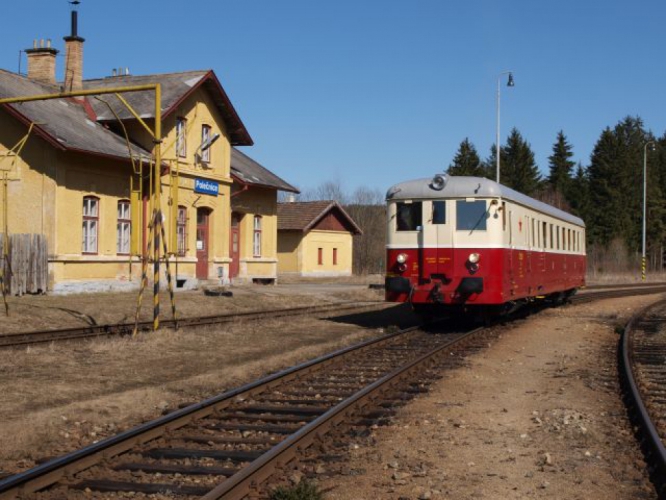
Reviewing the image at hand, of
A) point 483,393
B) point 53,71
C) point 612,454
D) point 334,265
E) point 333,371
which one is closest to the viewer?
point 612,454

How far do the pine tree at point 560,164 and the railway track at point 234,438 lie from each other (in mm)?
80141

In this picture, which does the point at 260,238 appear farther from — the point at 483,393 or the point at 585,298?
the point at 483,393

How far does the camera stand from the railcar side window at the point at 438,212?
16391 millimetres

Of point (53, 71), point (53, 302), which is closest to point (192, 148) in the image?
point (53, 71)

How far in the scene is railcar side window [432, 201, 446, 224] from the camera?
53.8ft

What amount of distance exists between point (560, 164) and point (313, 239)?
162 ft

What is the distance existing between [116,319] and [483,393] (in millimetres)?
11214

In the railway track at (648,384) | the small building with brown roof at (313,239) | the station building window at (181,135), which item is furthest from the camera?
the small building with brown roof at (313,239)

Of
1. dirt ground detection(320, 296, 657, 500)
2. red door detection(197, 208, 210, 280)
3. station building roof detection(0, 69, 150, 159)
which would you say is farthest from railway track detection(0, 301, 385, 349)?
red door detection(197, 208, 210, 280)

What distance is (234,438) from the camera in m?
7.14

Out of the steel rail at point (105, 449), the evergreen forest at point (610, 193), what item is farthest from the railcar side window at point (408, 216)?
the evergreen forest at point (610, 193)

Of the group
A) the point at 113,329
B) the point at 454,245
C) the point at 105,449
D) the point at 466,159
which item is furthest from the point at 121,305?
the point at 466,159

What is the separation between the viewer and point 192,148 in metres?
28.8

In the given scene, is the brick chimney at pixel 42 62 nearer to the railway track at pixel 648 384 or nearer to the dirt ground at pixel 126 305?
the dirt ground at pixel 126 305
